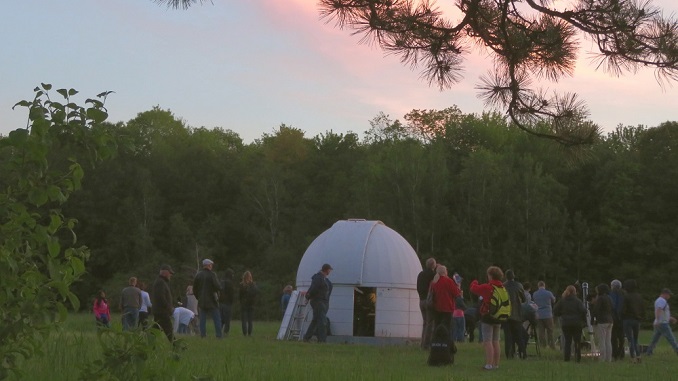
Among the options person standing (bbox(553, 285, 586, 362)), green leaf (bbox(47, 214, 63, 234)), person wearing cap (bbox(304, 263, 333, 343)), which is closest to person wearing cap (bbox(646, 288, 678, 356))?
person standing (bbox(553, 285, 586, 362))

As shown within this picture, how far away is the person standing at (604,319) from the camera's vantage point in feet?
68.0

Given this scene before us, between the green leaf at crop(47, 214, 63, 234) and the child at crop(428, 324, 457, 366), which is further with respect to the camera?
the child at crop(428, 324, 457, 366)

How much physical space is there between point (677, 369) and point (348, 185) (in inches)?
2347

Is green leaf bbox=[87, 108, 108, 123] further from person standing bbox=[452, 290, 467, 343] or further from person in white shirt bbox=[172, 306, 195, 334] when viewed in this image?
person in white shirt bbox=[172, 306, 195, 334]

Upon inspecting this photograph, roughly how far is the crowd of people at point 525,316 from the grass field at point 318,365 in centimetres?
39

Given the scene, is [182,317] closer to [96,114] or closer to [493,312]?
[493,312]

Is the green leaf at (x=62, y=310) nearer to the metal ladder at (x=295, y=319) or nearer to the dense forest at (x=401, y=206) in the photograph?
the metal ladder at (x=295, y=319)

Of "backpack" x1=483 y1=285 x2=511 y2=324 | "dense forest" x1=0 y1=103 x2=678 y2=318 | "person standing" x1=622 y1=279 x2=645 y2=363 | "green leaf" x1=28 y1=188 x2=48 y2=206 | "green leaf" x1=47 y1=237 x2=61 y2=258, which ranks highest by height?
"dense forest" x1=0 y1=103 x2=678 y2=318

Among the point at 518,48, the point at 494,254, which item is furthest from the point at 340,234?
the point at 494,254

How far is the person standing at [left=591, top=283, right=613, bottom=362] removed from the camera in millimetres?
20719

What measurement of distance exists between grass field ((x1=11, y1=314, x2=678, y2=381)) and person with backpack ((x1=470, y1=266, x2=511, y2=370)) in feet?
1.04

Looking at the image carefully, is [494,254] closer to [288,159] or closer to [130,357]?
[288,159]

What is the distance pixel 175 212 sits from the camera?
78062 millimetres

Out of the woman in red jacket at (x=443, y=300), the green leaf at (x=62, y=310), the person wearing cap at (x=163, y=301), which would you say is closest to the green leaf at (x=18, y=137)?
the green leaf at (x=62, y=310)
